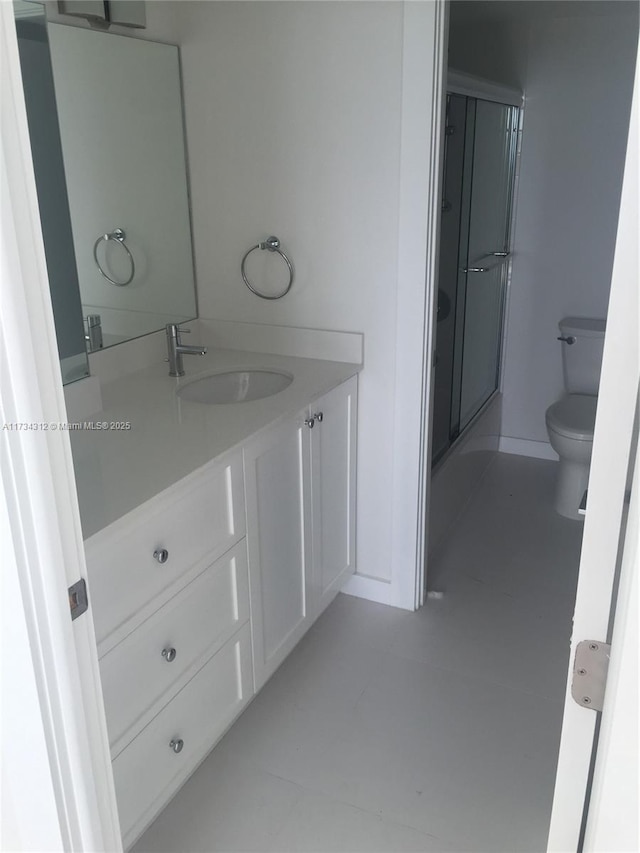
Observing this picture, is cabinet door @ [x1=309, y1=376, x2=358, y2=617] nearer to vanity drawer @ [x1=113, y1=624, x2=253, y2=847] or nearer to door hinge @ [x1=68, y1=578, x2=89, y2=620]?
vanity drawer @ [x1=113, y1=624, x2=253, y2=847]

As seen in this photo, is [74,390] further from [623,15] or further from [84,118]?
[623,15]

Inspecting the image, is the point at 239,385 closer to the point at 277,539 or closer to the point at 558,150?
the point at 277,539

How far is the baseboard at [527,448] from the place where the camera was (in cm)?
378

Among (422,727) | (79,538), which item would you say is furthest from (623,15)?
(79,538)

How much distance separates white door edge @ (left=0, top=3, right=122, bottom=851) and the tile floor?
2.38ft

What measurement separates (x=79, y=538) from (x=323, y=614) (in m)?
1.62

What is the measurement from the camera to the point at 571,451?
3127 mm

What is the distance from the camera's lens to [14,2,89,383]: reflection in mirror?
5.19ft

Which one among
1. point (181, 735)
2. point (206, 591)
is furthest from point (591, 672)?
point (181, 735)

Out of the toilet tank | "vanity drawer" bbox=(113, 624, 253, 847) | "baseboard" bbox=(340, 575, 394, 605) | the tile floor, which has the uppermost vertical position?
the toilet tank

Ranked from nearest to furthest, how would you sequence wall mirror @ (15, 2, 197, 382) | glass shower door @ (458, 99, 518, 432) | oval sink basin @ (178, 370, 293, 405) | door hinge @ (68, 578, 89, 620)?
door hinge @ (68, 578, 89, 620) → wall mirror @ (15, 2, 197, 382) → oval sink basin @ (178, 370, 293, 405) → glass shower door @ (458, 99, 518, 432)

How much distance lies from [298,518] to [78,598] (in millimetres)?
1114

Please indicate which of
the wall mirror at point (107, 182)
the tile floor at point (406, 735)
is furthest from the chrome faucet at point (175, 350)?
the tile floor at point (406, 735)

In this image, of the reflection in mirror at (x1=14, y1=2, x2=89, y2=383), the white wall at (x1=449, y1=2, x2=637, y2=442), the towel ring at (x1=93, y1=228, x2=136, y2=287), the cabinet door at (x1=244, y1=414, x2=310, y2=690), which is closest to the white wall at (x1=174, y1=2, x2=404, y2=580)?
the towel ring at (x1=93, y1=228, x2=136, y2=287)
